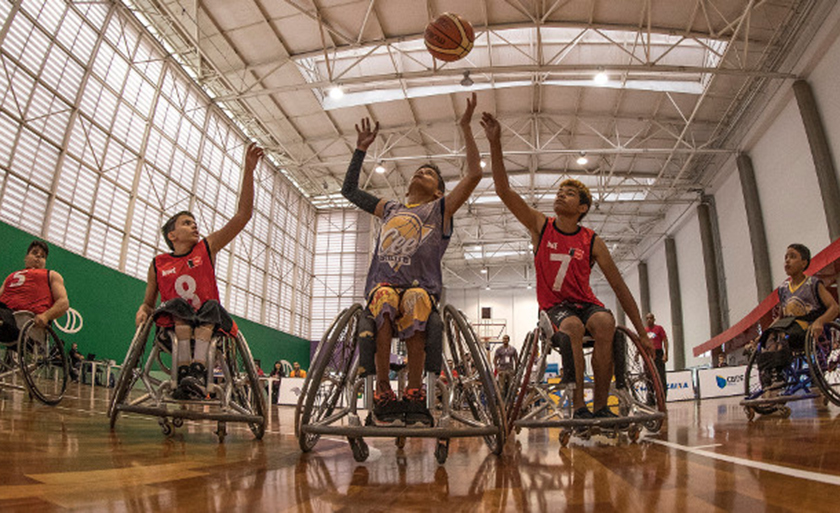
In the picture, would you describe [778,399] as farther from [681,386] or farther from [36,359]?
[681,386]

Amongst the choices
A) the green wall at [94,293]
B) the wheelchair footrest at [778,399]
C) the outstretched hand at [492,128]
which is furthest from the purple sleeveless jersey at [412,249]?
the green wall at [94,293]

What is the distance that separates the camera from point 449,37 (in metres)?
5.75

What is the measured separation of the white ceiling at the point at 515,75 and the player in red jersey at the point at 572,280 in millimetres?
9250

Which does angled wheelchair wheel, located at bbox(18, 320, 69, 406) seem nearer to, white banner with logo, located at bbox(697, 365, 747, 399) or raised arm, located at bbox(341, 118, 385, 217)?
raised arm, located at bbox(341, 118, 385, 217)

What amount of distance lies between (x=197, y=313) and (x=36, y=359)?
2.28 metres

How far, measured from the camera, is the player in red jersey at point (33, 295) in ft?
14.6

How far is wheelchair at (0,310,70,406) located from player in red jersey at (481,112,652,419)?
375 centimetres

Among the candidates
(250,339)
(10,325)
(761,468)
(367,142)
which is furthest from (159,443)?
(250,339)

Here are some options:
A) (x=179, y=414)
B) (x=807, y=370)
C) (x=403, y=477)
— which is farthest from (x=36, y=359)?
(x=807, y=370)

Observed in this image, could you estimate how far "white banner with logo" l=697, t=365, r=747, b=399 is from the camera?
1187cm

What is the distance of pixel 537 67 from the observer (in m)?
12.5

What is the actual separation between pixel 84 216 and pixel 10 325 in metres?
8.46

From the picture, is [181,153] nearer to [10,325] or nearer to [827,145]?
[10,325]

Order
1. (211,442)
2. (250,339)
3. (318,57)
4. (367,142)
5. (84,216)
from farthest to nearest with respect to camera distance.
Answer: (250,339) → (318,57) → (84,216) → (367,142) → (211,442)
